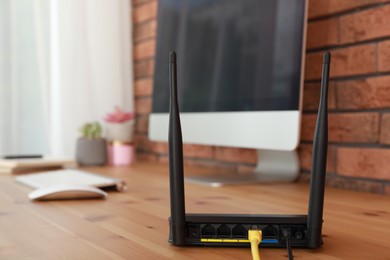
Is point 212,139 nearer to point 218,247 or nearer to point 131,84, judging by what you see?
point 218,247

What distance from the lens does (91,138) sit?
188cm

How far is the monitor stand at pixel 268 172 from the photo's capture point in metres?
1.28

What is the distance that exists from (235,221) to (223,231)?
0.03m

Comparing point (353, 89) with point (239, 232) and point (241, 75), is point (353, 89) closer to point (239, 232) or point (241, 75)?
point (241, 75)

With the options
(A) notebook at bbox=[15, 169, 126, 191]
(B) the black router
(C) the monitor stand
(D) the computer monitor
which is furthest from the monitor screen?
(B) the black router

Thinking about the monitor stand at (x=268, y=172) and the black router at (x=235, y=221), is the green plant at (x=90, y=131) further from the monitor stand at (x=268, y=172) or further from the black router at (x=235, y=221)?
the black router at (x=235, y=221)

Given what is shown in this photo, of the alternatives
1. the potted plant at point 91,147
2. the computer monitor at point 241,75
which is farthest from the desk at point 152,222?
the potted plant at point 91,147

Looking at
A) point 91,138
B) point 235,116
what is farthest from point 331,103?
point 91,138

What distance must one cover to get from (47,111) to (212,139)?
0.94 meters

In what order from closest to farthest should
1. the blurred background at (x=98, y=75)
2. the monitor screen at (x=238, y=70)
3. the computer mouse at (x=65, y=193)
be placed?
1. the computer mouse at (x=65, y=193)
2. the monitor screen at (x=238, y=70)
3. the blurred background at (x=98, y=75)

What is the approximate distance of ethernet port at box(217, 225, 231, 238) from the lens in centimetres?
63

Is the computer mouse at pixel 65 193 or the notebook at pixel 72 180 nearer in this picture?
the computer mouse at pixel 65 193

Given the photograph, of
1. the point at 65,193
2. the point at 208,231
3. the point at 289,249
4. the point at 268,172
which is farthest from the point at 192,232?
the point at 268,172

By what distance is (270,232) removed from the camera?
624 mm
